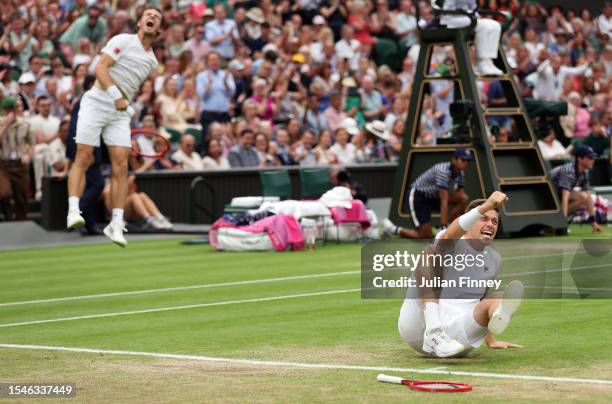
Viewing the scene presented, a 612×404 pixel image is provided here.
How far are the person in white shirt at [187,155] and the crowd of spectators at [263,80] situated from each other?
3 centimetres

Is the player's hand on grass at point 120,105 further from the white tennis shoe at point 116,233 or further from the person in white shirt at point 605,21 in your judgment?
Answer: the person in white shirt at point 605,21

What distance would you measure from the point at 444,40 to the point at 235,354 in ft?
41.2

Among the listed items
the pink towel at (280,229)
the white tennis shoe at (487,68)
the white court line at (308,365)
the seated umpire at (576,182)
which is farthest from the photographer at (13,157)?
the white court line at (308,365)

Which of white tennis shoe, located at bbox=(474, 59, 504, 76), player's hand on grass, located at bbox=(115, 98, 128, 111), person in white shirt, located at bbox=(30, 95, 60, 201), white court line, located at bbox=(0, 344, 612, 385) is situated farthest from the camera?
person in white shirt, located at bbox=(30, 95, 60, 201)

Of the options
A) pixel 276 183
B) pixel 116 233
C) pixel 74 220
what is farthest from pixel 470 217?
pixel 276 183

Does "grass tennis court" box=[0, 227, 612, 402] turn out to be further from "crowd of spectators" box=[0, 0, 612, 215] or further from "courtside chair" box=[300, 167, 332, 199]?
"crowd of spectators" box=[0, 0, 612, 215]

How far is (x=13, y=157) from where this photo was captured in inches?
878

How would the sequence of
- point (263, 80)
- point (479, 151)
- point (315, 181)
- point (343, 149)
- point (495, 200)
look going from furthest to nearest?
point (263, 80)
point (343, 149)
point (315, 181)
point (479, 151)
point (495, 200)

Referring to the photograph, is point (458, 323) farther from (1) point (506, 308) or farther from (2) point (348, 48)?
(2) point (348, 48)

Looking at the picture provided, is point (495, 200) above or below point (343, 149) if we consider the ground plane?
above

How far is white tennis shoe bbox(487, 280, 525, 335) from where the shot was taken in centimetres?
883

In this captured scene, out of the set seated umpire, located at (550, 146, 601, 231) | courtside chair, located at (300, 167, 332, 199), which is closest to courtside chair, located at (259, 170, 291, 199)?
courtside chair, located at (300, 167, 332, 199)

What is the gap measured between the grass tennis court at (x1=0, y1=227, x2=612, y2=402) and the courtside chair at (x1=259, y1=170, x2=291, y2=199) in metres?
5.08

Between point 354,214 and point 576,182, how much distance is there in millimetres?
3986
